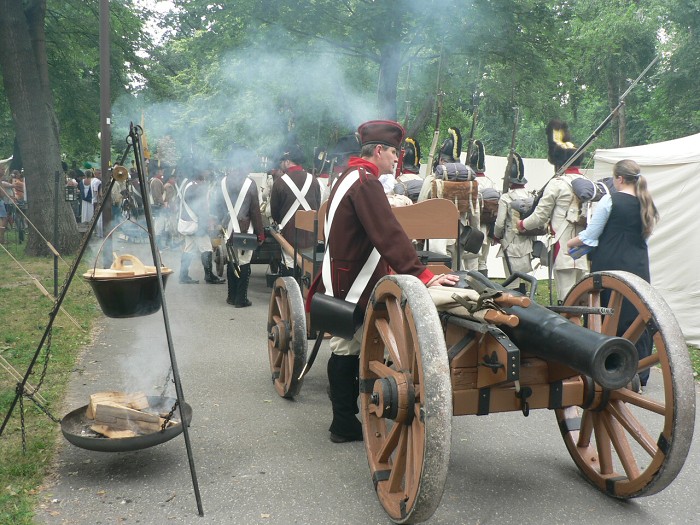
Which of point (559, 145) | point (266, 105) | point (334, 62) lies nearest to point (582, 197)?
point (559, 145)

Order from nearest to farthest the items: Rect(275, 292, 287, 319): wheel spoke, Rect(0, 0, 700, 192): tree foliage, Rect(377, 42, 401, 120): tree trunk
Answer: Rect(275, 292, 287, 319): wheel spoke → Rect(0, 0, 700, 192): tree foliage → Rect(377, 42, 401, 120): tree trunk

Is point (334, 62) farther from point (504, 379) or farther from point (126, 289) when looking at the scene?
point (504, 379)

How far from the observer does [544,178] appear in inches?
454

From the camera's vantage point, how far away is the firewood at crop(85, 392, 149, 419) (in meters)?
3.81

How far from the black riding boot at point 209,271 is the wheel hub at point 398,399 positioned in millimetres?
8105

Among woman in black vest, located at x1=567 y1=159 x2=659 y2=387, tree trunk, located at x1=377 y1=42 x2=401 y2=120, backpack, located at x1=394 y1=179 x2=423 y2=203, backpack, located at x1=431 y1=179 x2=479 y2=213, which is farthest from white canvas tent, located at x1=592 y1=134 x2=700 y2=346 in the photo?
tree trunk, located at x1=377 y1=42 x2=401 y2=120

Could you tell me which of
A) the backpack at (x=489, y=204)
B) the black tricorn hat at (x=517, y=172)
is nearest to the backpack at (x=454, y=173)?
the backpack at (x=489, y=204)

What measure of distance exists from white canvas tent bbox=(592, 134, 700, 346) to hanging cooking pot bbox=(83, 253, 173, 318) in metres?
5.91

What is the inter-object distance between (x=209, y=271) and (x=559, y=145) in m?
5.81

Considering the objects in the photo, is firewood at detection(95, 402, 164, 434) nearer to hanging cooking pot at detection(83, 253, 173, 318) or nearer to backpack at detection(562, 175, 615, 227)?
hanging cooking pot at detection(83, 253, 173, 318)

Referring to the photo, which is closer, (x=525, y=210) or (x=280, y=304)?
(x=280, y=304)

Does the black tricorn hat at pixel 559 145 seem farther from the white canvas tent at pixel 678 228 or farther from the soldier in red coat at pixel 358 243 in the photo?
the soldier in red coat at pixel 358 243

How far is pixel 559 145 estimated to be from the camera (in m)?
7.57

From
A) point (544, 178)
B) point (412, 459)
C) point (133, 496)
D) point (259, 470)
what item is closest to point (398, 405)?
point (412, 459)
